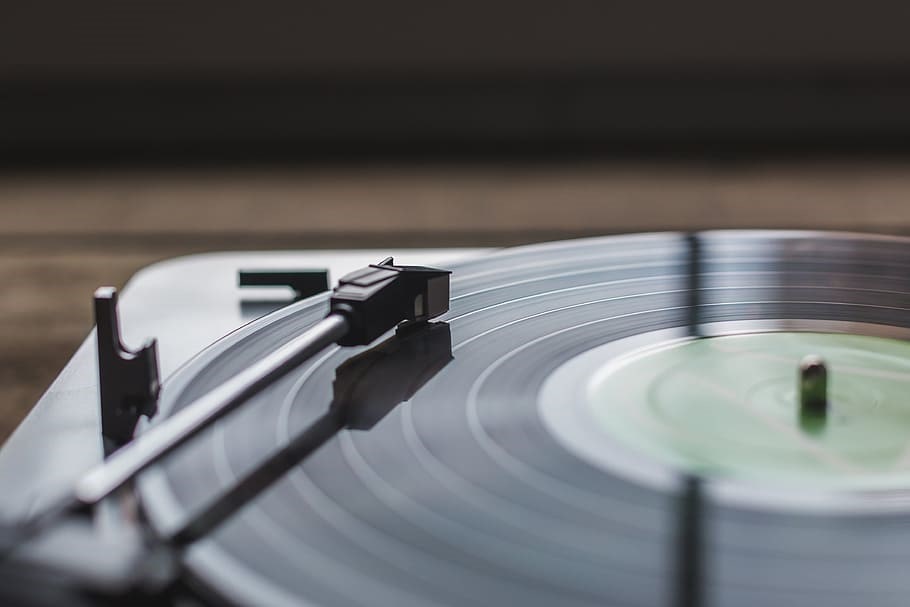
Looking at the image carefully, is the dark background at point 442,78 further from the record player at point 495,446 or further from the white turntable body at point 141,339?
the record player at point 495,446

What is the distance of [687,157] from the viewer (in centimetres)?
294

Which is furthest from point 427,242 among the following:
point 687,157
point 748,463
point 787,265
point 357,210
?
point 748,463

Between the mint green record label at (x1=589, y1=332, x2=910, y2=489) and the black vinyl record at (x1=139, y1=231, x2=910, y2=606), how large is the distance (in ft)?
0.06

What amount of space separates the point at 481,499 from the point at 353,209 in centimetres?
220

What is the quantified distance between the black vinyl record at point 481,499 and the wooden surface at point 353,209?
1321 millimetres

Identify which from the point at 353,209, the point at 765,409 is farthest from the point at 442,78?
the point at 765,409

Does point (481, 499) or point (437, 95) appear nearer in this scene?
point (481, 499)

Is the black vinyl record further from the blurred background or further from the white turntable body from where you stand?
the blurred background

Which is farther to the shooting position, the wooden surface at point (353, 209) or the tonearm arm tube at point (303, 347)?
the wooden surface at point (353, 209)

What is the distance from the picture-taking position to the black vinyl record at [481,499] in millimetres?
275

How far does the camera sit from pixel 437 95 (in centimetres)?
314

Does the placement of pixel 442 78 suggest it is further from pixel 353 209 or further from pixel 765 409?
pixel 765 409

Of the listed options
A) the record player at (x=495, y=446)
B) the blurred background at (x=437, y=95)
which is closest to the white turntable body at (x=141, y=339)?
the record player at (x=495, y=446)

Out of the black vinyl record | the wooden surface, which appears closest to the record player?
the black vinyl record
